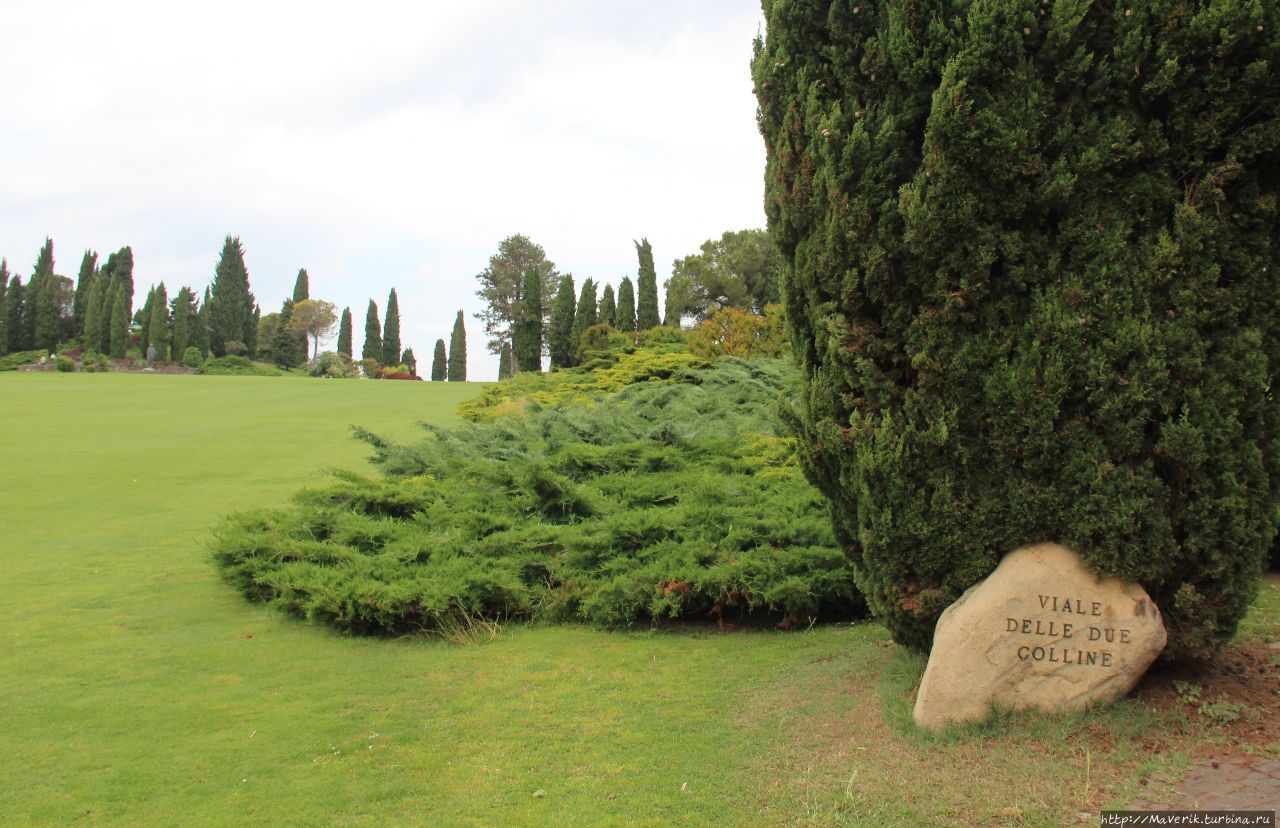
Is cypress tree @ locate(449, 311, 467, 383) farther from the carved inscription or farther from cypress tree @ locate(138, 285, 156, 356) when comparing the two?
the carved inscription

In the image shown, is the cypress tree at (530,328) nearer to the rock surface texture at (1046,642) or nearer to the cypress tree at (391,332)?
the cypress tree at (391,332)

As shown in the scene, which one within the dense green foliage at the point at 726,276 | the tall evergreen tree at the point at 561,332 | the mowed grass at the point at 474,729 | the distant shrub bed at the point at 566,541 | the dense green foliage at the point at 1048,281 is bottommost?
the mowed grass at the point at 474,729

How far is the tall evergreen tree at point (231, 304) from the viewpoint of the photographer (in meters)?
67.9

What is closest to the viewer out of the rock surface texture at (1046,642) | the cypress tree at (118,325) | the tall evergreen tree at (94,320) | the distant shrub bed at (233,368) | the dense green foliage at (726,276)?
the rock surface texture at (1046,642)

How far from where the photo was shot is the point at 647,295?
4750 cm

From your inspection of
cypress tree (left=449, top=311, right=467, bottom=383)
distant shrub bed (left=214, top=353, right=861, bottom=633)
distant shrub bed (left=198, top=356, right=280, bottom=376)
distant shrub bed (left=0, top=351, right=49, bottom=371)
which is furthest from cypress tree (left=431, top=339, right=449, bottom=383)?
distant shrub bed (left=214, top=353, right=861, bottom=633)

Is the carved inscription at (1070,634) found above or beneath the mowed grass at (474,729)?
above

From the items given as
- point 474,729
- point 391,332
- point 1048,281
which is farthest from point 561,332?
point 1048,281

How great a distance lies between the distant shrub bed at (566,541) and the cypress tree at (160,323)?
56571mm

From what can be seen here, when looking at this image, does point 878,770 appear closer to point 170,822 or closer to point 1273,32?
point 170,822

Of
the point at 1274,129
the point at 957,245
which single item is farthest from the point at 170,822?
the point at 1274,129

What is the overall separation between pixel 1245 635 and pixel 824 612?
2907mm

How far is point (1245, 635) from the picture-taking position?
216 inches

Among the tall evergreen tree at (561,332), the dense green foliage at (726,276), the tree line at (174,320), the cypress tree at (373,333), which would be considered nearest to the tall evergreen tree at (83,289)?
the tree line at (174,320)
